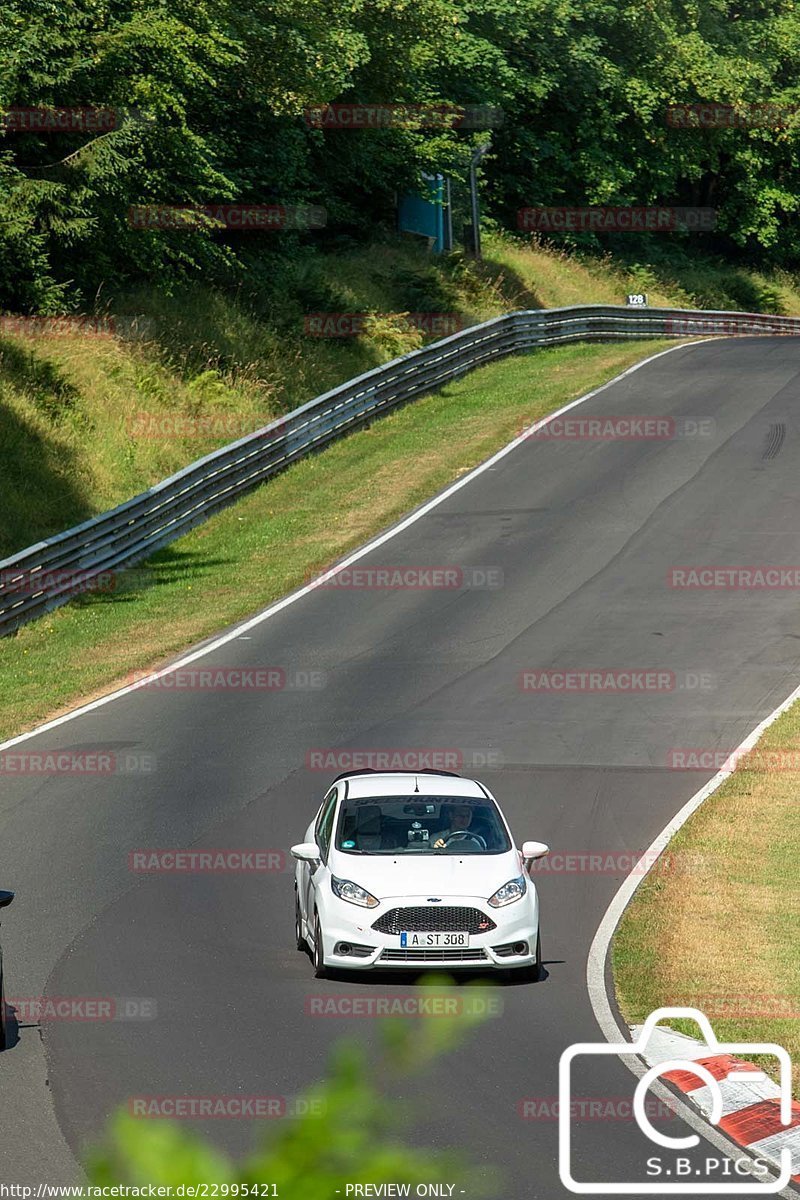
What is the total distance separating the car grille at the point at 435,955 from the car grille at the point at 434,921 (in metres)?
0.15

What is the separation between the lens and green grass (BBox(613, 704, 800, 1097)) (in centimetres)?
1175

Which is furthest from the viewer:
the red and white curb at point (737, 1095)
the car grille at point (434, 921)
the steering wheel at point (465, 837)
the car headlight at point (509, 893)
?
the steering wheel at point (465, 837)

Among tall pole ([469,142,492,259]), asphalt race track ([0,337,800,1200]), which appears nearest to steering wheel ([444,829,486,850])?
asphalt race track ([0,337,800,1200])

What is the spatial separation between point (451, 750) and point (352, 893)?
6.86 meters

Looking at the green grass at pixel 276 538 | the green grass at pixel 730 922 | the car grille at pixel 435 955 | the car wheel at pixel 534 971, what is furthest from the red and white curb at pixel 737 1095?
the green grass at pixel 276 538

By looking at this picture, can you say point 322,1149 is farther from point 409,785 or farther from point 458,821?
point 409,785

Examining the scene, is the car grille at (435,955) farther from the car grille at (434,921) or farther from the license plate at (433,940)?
the car grille at (434,921)

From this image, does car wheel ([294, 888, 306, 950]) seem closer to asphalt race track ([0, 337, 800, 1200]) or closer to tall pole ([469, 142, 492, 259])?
asphalt race track ([0, 337, 800, 1200])

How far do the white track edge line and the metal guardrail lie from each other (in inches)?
502

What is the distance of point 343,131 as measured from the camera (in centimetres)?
5034

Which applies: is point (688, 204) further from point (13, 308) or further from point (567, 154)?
point (13, 308)

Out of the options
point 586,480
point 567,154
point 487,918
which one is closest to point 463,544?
point 586,480

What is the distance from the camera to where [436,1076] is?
33.3ft

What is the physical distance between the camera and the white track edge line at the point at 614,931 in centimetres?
957
